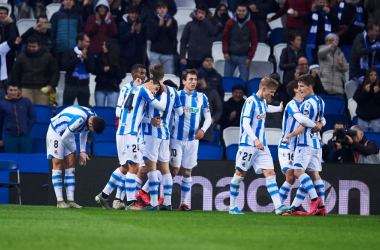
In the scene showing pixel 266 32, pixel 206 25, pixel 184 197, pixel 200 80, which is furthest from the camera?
pixel 266 32

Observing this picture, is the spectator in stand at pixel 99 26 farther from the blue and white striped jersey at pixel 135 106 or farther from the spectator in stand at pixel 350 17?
the spectator in stand at pixel 350 17

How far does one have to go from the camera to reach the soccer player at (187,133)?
12312mm

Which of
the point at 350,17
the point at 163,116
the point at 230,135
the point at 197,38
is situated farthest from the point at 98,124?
Answer: the point at 350,17

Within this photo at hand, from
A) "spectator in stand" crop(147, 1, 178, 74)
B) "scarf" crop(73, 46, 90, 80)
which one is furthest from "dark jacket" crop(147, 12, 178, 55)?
"scarf" crop(73, 46, 90, 80)

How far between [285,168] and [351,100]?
6.25m

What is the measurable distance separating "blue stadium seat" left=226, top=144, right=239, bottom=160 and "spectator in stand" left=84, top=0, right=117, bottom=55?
14.5ft

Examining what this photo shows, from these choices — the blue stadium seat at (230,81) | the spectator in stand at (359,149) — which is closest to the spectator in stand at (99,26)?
the blue stadium seat at (230,81)

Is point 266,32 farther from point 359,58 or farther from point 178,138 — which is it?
point 178,138

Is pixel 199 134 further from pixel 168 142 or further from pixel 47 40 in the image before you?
pixel 47 40

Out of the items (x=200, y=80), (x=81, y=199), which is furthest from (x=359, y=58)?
(x=81, y=199)

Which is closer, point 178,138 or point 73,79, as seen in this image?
point 178,138

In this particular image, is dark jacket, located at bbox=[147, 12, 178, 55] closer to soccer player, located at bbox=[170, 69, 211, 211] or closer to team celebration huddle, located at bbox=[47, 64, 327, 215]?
soccer player, located at bbox=[170, 69, 211, 211]

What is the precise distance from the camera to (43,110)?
1609cm

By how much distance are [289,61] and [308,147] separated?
5.38m
